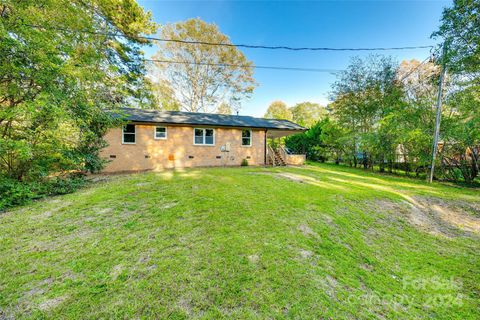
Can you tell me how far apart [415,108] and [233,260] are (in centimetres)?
1479

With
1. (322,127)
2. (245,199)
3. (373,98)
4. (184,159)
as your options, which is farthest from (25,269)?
(322,127)

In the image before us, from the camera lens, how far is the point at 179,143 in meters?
12.2

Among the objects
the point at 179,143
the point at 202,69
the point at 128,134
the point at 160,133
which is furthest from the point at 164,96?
the point at 179,143

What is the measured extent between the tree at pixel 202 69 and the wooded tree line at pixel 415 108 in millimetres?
12326

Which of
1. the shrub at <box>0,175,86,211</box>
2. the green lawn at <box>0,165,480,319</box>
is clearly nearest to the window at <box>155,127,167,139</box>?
the shrub at <box>0,175,86,211</box>

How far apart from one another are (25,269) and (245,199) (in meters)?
4.10

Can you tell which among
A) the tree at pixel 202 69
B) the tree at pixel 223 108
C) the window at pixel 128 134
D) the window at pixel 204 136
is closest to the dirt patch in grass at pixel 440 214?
the window at pixel 204 136

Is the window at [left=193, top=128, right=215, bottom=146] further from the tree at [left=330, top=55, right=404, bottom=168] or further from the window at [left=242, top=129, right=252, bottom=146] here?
the tree at [left=330, top=55, right=404, bottom=168]

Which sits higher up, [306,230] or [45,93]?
[45,93]

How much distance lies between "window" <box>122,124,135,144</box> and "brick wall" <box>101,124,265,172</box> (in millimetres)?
197

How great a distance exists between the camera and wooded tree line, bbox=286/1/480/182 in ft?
28.0

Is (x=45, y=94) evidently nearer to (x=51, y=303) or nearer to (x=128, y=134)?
(x=128, y=134)

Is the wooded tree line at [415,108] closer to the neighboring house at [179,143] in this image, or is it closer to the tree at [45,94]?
the neighboring house at [179,143]

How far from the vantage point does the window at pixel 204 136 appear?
12.6 metres
